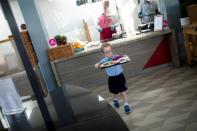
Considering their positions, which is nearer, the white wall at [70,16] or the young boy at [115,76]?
the young boy at [115,76]

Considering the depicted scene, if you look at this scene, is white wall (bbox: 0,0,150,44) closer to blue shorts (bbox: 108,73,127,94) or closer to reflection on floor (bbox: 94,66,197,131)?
reflection on floor (bbox: 94,66,197,131)

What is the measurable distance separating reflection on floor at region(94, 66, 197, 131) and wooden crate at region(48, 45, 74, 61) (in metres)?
0.95

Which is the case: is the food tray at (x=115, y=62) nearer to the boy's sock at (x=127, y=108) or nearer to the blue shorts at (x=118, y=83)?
the blue shorts at (x=118, y=83)

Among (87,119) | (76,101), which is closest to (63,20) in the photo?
(76,101)

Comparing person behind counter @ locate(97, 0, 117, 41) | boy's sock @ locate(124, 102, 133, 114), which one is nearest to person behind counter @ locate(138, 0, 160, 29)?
person behind counter @ locate(97, 0, 117, 41)

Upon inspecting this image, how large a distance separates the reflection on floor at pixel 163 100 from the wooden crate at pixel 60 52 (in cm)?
95

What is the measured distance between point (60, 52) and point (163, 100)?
2270 mm

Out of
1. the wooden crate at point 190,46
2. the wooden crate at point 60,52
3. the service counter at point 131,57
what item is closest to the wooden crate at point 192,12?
the wooden crate at point 190,46

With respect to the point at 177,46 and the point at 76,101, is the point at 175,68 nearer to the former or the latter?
the point at 177,46

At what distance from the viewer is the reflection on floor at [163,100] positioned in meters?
3.36

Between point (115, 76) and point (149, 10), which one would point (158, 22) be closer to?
point (149, 10)

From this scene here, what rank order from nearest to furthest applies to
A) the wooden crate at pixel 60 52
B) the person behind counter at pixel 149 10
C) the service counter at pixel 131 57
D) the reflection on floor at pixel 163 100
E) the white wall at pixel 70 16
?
the reflection on floor at pixel 163 100 → the wooden crate at pixel 60 52 → the service counter at pixel 131 57 → the person behind counter at pixel 149 10 → the white wall at pixel 70 16

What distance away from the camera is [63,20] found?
24.6ft

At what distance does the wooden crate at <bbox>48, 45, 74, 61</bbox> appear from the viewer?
17.5ft
